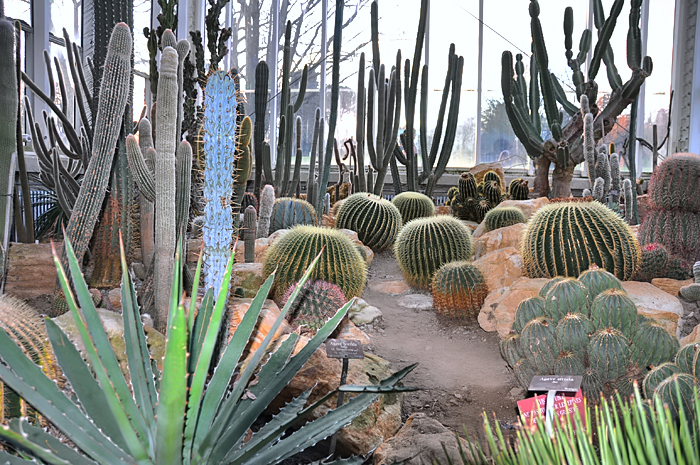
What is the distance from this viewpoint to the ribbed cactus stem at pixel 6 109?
2398 mm

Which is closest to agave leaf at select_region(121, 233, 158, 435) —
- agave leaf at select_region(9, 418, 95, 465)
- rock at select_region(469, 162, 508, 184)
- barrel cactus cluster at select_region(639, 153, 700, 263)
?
agave leaf at select_region(9, 418, 95, 465)

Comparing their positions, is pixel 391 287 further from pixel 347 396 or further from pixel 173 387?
pixel 173 387

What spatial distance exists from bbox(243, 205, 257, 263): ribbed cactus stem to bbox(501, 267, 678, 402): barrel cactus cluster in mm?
2059

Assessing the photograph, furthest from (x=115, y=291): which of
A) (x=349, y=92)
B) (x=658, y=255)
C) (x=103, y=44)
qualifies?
(x=349, y=92)

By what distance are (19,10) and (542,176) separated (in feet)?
21.3

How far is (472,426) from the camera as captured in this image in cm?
238

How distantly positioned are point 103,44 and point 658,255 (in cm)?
376

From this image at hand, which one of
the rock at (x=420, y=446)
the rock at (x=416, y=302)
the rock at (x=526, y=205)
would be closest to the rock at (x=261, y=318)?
the rock at (x=420, y=446)

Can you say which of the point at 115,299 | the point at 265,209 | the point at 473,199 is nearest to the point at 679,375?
the point at 115,299

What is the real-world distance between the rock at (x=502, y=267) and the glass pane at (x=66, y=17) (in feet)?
18.5

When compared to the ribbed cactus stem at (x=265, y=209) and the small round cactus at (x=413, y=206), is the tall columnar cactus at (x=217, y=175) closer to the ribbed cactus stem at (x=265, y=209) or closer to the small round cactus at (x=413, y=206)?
the ribbed cactus stem at (x=265, y=209)

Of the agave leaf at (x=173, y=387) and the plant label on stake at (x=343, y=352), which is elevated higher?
the agave leaf at (x=173, y=387)

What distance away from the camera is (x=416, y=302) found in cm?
425

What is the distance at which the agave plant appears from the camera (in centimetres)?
90
